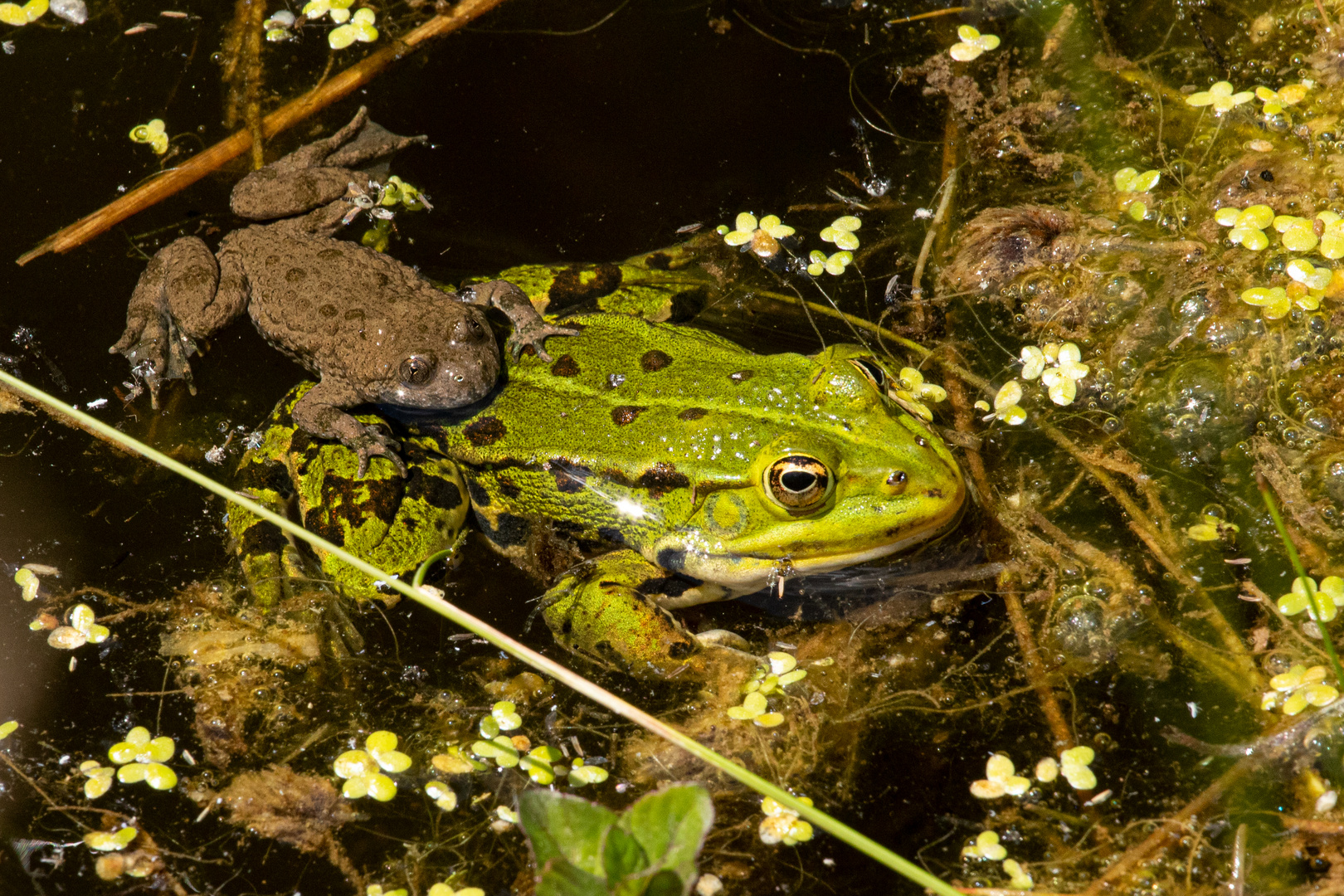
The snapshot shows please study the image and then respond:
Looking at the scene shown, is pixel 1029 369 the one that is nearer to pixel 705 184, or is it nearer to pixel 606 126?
pixel 705 184

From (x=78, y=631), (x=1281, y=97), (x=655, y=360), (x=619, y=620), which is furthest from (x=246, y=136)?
(x=1281, y=97)

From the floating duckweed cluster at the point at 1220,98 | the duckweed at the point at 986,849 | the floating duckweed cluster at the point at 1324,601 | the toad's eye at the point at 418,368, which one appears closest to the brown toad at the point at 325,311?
the toad's eye at the point at 418,368

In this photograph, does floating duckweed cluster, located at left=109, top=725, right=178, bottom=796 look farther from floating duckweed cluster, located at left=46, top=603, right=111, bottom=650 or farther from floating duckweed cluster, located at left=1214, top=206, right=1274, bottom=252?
floating duckweed cluster, located at left=1214, top=206, right=1274, bottom=252

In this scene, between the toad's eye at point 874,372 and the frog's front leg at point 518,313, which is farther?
the frog's front leg at point 518,313

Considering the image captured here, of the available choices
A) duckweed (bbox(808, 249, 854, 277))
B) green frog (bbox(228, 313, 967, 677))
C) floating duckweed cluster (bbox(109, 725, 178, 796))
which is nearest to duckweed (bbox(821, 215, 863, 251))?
duckweed (bbox(808, 249, 854, 277))

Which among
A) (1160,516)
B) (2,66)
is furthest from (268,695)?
(2,66)

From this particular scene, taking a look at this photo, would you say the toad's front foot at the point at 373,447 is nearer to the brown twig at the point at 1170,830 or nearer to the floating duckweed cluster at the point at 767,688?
the floating duckweed cluster at the point at 767,688
